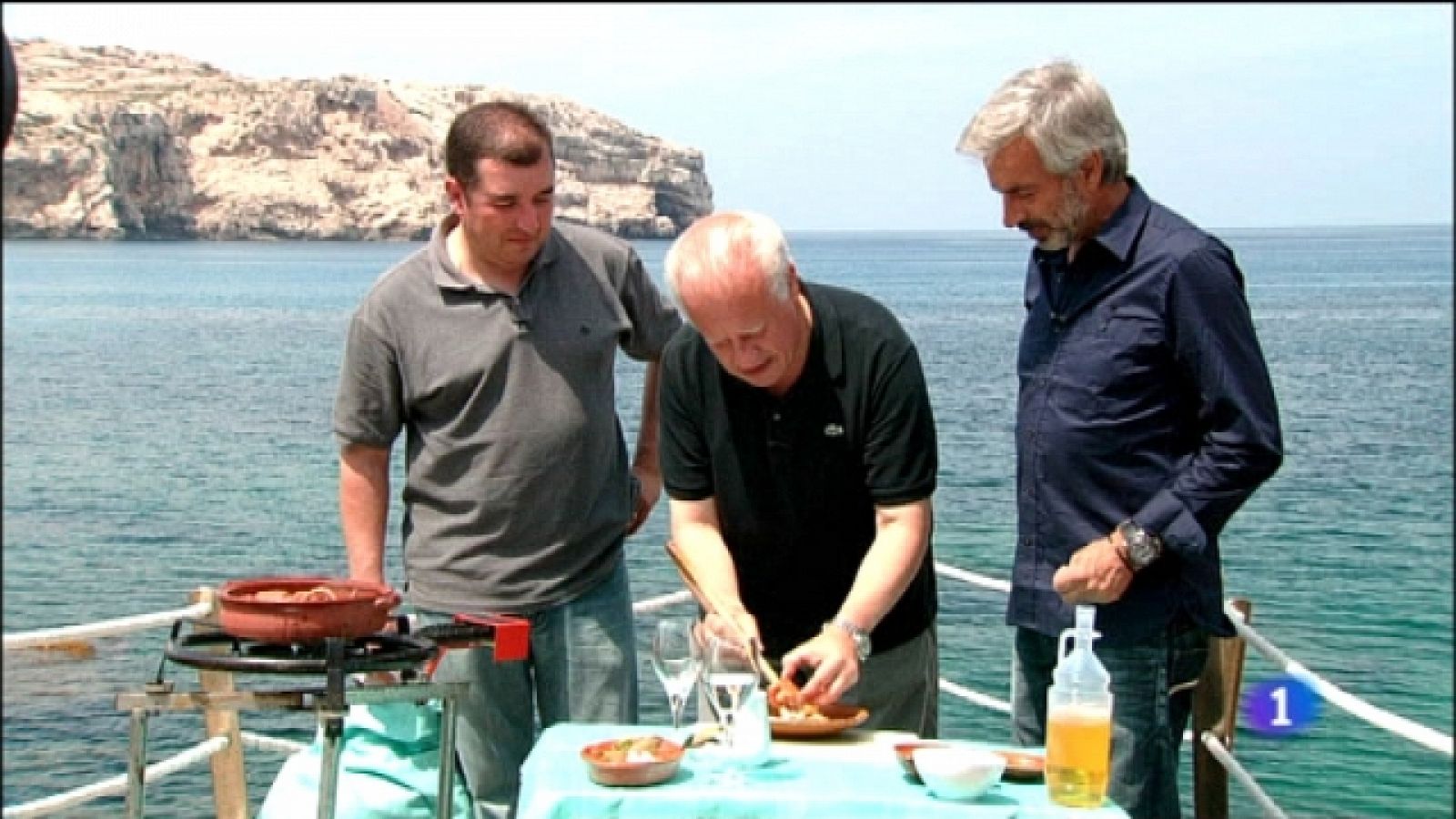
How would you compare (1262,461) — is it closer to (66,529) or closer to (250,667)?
(250,667)

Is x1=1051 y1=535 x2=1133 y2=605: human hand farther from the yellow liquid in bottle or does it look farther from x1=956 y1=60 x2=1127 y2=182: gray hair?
x1=956 y1=60 x2=1127 y2=182: gray hair

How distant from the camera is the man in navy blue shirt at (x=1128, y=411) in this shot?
3.25 metres

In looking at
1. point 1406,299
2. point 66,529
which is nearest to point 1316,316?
point 1406,299

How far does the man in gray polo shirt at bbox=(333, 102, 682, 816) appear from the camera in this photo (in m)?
3.89

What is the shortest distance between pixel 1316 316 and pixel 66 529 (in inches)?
1316

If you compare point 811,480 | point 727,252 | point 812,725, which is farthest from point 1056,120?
point 812,725

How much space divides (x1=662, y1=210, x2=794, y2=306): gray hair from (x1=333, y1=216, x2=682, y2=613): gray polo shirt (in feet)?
2.79

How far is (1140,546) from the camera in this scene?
3281 mm

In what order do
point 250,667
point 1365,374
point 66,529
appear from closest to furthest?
point 250,667, point 66,529, point 1365,374

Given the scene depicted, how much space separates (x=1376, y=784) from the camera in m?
10.6

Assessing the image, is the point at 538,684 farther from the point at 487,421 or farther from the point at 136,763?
the point at 136,763

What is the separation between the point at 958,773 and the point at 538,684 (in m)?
1.49

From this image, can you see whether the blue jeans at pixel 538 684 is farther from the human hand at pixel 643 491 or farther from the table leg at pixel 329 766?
the table leg at pixel 329 766

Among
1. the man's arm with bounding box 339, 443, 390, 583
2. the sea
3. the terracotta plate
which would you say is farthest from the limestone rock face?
the terracotta plate
